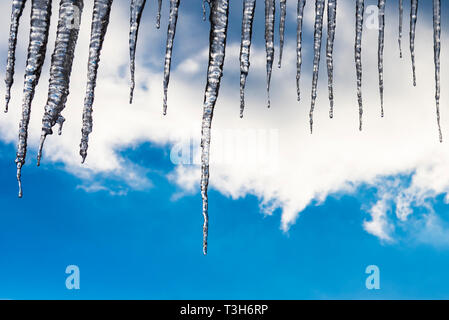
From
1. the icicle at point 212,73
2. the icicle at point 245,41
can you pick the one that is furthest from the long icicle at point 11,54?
the icicle at point 245,41

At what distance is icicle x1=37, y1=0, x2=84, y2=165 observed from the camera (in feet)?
10.9

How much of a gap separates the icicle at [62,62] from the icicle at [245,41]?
47.6 inches

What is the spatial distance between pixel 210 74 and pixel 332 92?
946mm

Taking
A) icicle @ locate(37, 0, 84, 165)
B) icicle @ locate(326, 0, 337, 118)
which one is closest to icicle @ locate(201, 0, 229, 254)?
icicle @ locate(326, 0, 337, 118)

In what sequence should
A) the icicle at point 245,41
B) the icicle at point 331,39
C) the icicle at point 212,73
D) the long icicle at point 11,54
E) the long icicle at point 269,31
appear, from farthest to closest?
the icicle at point 331,39 → the long icicle at point 269,31 → the icicle at point 245,41 → the long icicle at point 11,54 → the icicle at point 212,73

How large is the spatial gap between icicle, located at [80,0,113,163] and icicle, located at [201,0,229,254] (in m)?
0.77

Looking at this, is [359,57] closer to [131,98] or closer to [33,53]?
[131,98]

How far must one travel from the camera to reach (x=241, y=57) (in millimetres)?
3396

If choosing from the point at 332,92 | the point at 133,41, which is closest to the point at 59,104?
the point at 133,41

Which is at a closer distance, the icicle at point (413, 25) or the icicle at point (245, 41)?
the icicle at point (245, 41)

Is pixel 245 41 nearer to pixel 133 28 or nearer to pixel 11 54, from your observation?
pixel 133 28

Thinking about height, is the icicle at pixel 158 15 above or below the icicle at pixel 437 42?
above

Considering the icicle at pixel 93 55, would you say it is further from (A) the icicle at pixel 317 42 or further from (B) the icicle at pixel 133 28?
(A) the icicle at pixel 317 42

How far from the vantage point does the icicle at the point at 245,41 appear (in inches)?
132
